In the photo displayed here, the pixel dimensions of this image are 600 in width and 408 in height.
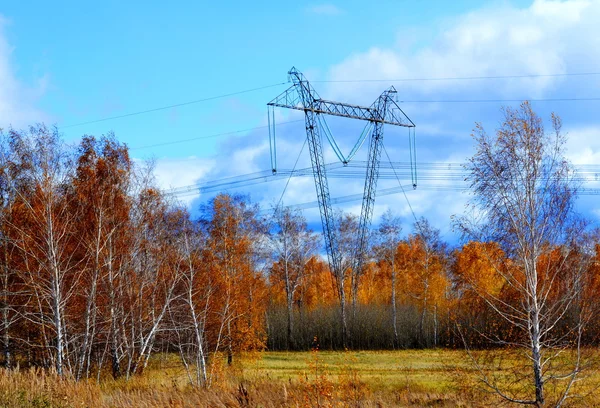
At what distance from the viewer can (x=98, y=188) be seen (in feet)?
92.4

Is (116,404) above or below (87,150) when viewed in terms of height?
below

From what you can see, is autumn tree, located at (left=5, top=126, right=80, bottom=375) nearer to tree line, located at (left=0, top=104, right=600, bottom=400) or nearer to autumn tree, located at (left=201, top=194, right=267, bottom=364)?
tree line, located at (left=0, top=104, right=600, bottom=400)

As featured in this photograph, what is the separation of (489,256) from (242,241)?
19.1 meters

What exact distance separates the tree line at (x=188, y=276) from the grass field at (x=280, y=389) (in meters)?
1.43

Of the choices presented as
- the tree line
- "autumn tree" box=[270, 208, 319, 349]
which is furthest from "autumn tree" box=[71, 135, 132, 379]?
"autumn tree" box=[270, 208, 319, 349]

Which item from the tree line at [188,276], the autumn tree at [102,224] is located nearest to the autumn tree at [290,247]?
the tree line at [188,276]

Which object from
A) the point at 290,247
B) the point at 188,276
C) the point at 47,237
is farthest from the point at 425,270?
the point at 47,237

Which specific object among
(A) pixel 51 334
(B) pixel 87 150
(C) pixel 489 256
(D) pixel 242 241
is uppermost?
(B) pixel 87 150

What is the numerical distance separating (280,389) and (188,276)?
1243 centimetres

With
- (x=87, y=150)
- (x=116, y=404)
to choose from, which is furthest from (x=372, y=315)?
(x=116, y=404)

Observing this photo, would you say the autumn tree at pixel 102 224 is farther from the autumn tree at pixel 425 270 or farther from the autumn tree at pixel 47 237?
the autumn tree at pixel 425 270

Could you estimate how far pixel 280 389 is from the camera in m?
18.4

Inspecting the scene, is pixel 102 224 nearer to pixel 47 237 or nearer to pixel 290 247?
pixel 47 237

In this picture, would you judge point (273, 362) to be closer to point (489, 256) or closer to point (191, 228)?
point (191, 228)
